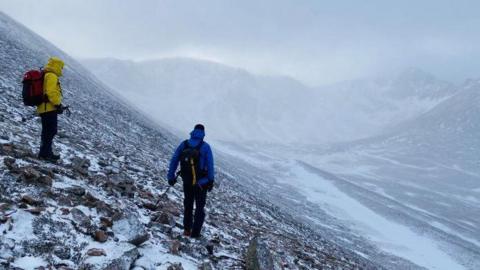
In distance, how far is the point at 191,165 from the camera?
35.6 ft

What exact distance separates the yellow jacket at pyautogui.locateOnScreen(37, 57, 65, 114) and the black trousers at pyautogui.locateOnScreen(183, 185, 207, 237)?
155 inches

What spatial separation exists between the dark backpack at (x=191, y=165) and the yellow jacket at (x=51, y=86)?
3.48m

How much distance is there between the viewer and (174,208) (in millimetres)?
13664

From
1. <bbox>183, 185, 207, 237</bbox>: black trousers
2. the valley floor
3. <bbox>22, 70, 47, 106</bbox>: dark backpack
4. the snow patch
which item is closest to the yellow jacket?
<bbox>22, 70, 47, 106</bbox>: dark backpack

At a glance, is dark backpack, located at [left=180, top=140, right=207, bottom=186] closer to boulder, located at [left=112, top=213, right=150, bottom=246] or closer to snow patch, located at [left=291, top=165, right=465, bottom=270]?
boulder, located at [left=112, top=213, right=150, bottom=246]

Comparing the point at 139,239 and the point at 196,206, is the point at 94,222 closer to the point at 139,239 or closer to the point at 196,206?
the point at 139,239

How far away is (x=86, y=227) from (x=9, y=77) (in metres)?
18.7

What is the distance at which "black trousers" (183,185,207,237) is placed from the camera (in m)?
11.1

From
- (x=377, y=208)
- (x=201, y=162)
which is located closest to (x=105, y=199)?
(x=201, y=162)

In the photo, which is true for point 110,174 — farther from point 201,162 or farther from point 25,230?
point 25,230

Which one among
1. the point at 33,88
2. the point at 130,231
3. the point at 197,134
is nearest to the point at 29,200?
the point at 130,231

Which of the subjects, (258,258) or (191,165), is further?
(191,165)

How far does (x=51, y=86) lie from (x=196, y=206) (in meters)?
4.66

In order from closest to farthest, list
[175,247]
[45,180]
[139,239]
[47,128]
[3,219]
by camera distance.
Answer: [3,219]
[139,239]
[175,247]
[45,180]
[47,128]
